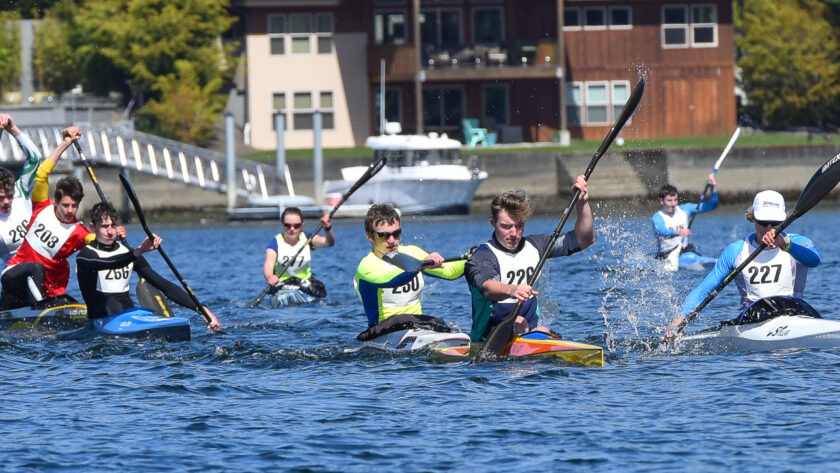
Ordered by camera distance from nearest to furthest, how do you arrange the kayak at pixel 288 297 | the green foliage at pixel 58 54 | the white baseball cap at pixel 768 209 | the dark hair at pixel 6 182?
the white baseball cap at pixel 768 209
the dark hair at pixel 6 182
the kayak at pixel 288 297
the green foliage at pixel 58 54

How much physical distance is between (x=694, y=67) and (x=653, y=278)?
2955 centimetres

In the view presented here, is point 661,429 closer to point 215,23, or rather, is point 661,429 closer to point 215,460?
point 215,460

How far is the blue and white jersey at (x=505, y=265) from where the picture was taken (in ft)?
38.1

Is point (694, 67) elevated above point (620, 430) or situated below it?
above

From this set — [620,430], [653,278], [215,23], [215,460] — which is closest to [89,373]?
[215,460]

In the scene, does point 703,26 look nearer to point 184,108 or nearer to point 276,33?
point 276,33

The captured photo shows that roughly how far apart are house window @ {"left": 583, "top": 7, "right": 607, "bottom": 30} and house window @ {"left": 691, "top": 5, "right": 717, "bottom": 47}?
11.1 feet

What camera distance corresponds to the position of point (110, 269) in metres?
Answer: 14.6

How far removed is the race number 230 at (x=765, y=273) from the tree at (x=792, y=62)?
3793cm

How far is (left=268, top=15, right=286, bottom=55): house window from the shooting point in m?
49.2

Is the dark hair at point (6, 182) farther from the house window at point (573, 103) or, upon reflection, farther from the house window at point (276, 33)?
the house window at point (573, 103)

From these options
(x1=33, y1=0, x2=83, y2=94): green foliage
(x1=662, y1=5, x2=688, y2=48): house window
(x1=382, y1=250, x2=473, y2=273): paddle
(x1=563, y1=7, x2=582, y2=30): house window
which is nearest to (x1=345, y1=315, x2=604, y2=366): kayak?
(x1=382, y1=250, x2=473, y2=273): paddle

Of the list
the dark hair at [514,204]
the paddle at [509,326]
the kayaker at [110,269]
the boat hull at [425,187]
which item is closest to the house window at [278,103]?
the boat hull at [425,187]

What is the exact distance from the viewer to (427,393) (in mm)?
11758
